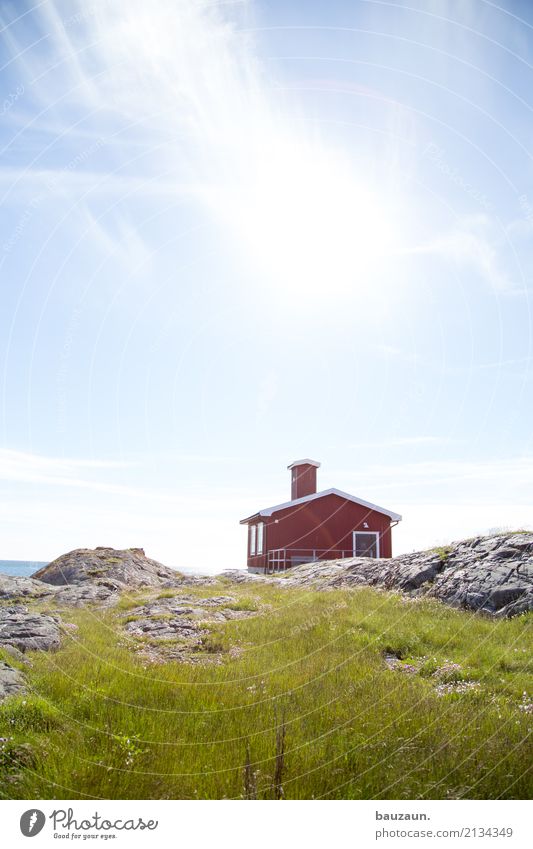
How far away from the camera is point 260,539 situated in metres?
43.6

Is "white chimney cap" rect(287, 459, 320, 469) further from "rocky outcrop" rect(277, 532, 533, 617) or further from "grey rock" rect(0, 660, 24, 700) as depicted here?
"grey rock" rect(0, 660, 24, 700)

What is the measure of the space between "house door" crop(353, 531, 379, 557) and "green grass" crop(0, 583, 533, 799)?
28.3m

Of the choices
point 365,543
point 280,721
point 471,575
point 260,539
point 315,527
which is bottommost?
point 280,721

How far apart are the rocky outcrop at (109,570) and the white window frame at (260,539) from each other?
6531mm

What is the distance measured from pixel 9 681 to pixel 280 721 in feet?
13.5

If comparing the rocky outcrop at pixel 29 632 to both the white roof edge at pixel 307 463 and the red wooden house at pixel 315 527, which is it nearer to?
the red wooden house at pixel 315 527

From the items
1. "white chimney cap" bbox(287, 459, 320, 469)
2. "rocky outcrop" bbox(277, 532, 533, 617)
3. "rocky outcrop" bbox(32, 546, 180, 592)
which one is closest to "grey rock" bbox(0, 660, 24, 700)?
"rocky outcrop" bbox(277, 532, 533, 617)

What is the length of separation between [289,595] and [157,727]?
1709 centimetres

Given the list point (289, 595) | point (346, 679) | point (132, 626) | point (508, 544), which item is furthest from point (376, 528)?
point (346, 679)

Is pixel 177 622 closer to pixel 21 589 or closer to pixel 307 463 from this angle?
pixel 21 589

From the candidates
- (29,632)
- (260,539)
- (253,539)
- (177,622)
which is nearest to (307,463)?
(260,539)

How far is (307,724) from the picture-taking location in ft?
23.4

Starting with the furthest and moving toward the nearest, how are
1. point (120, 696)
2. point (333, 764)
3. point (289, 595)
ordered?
1. point (289, 595)
2. point (120, 696)
3. point (333, 764)
